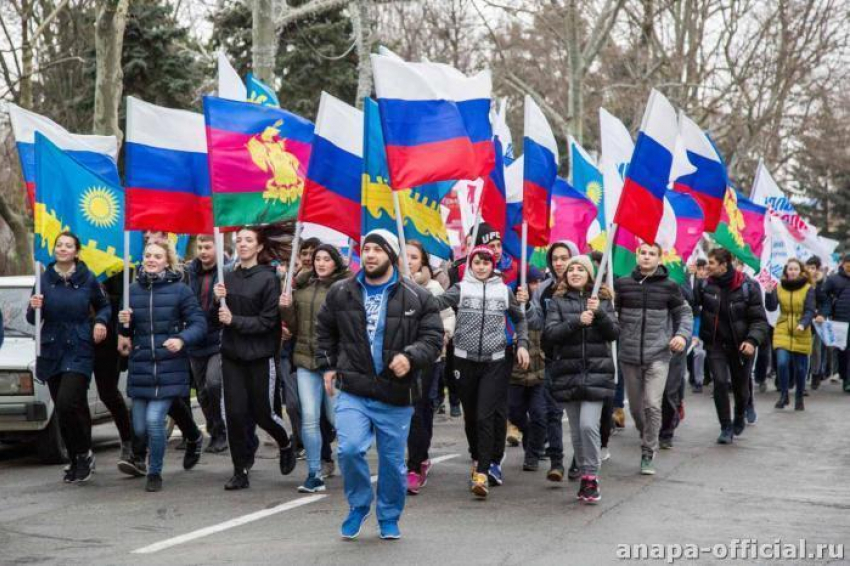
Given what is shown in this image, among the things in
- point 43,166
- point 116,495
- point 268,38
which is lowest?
point 116,495

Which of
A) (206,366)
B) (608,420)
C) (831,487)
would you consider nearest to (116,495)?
(206,366)

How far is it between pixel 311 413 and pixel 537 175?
112 inches

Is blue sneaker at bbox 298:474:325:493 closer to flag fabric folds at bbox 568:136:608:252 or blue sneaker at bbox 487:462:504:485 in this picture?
blue sneaker at bbox 487:462:504:485

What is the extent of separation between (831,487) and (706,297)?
329 cm

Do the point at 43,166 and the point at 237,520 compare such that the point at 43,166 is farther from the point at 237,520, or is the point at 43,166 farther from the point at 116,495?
the point at 237,520

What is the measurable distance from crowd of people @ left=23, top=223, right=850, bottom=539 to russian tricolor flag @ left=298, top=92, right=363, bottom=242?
352mm

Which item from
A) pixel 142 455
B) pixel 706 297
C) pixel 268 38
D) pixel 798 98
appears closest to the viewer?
pixel 142 455

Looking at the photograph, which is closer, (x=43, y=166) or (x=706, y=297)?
(x=43, y=166)

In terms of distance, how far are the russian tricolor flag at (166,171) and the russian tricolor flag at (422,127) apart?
171cm

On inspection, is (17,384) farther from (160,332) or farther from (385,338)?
(385,338)

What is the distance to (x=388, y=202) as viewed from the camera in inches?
408

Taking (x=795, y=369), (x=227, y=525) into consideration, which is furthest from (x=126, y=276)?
(x=795, y=369)

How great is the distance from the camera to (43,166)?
997cm

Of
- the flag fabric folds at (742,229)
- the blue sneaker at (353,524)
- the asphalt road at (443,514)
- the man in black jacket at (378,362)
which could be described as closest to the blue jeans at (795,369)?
the flag fabric folds at (742,229)
